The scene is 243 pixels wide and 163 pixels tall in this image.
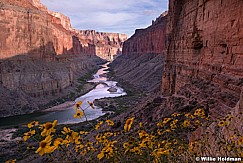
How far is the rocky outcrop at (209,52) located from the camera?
998cm

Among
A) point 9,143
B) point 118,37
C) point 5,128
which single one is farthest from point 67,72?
point 118,37

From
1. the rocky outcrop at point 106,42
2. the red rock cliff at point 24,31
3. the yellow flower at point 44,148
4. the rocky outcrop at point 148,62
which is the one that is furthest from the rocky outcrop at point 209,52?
the rocky outcrop at point 106,42

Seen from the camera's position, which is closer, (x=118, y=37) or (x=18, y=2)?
(x=18, y=2)

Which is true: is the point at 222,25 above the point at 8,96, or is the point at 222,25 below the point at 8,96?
above

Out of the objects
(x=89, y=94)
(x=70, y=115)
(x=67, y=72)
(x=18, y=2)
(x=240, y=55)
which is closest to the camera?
(x=240, y=55)

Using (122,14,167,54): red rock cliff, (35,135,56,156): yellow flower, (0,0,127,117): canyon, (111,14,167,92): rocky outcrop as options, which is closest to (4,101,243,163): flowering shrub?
(35,135,56,156): yellow flower

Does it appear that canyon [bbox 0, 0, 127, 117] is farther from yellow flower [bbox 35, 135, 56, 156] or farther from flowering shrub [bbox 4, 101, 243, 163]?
yellow flower [bbox 35, 135, 56, 156]

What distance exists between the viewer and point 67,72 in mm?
49969

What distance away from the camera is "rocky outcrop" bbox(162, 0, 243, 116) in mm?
9977

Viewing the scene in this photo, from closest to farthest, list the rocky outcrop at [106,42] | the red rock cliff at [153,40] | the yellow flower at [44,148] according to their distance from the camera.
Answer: the yellow flower at [44,148]
the red rock cliff at [153,40]
the rocky outcrop at [106,42]

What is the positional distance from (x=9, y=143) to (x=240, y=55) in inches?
807

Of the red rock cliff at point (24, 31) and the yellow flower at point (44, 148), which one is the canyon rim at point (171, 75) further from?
the yellow flower at point (44, 148)

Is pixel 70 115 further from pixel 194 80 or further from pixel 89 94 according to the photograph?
pixel 194 80

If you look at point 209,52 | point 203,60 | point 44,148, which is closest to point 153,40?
point 203,60
